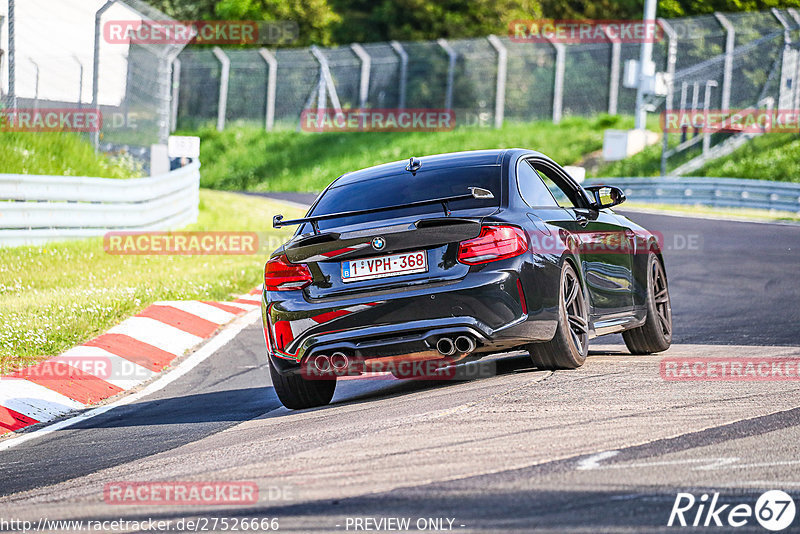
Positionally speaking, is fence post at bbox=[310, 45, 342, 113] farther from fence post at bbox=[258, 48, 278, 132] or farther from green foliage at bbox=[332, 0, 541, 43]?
green foliage at bbox=[332, 0, 541, 43]

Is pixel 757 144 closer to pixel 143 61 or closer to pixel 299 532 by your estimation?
pixel 143 61

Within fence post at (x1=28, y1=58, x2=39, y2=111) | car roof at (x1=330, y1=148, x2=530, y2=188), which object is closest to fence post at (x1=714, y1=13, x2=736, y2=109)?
fence post at (x1=28, y1=58, x2=39, y2=111)

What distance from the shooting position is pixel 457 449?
5.46 meters

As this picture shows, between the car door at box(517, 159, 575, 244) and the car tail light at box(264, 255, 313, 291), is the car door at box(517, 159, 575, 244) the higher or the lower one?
the higher one

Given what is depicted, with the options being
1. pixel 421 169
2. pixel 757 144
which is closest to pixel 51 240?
pixel 421 169

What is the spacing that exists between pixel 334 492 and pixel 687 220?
19321 millimetres

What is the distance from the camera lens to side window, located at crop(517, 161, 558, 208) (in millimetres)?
7859

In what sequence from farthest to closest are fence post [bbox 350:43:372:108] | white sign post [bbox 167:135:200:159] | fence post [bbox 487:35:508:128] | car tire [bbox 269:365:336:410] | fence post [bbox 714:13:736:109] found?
fence post [bbox 350:43:372:108], fence post [bbox 487:35:508:128], fence post [bbox 714:13:736:109], white sign post [bbox 167:135:200:159], car tire [bbox 269:365:336:410]

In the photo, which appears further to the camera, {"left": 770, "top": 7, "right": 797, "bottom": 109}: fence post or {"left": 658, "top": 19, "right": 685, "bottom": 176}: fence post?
{"left": 658, "top": 19, "right": 685, "bottom": 176}: fence post

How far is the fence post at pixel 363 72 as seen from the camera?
41.4 meters

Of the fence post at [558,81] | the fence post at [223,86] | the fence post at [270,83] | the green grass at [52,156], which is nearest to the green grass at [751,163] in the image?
the fence post at [558,81]

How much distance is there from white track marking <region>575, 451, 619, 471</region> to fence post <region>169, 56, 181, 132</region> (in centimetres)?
→ 4033

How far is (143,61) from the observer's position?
2206 centimetres

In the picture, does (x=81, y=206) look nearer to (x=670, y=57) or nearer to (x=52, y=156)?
(x=52, y=156)
